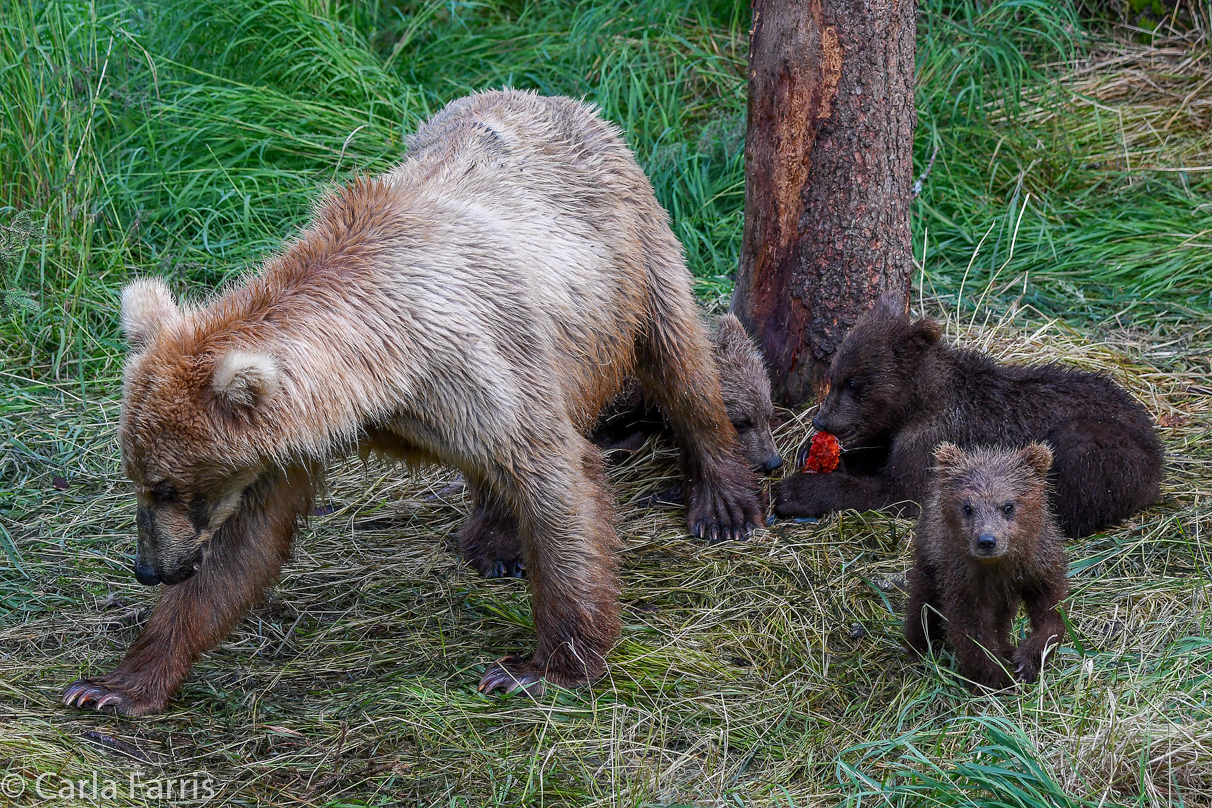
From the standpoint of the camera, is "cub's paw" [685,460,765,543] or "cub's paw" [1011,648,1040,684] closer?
"cub's paw" [1011,648,1040,684]

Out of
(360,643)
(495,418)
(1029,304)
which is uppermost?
(495,418)

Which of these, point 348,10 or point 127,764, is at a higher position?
point 348,10

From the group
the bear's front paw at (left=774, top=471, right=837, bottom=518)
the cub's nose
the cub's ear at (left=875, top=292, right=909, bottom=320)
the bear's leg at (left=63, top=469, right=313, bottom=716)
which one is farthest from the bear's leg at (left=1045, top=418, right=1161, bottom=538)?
the cub's nose

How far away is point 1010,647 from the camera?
3.84 metres

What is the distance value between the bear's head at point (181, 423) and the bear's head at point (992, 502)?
213 cm

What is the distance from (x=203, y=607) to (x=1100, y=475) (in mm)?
3450

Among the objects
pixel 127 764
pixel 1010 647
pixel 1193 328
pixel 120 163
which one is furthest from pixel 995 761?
pixel 120 163

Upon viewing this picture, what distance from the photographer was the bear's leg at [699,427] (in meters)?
5.27

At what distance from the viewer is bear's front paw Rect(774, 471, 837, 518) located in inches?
211

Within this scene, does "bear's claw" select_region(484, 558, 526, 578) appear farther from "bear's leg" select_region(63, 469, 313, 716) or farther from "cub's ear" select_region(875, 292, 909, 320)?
"cub's ear" select_region(875, 292, 909, 320)

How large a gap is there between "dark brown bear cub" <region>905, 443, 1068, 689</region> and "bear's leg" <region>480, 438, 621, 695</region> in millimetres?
1170

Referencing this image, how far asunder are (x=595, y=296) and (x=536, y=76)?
380cm

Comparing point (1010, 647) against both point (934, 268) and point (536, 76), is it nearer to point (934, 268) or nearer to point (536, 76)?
point (934, 268)

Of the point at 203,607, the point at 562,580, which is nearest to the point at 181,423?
the point at 203,607
